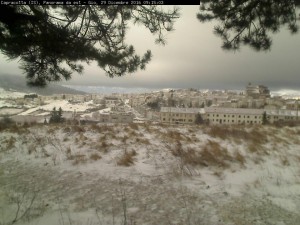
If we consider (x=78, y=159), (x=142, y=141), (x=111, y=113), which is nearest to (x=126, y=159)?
(x=78, y=159)

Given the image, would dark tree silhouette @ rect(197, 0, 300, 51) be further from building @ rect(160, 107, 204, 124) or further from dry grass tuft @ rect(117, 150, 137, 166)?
building @ rect(160, 107, 204, 124)

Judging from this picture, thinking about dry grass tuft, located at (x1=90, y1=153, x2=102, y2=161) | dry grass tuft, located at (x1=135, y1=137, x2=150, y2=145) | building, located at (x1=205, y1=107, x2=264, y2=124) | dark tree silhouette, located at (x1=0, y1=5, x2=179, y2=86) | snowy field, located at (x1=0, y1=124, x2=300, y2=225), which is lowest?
building, located at (x1=205, y1=107, x2=264, y2=124)

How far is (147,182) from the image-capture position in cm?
412

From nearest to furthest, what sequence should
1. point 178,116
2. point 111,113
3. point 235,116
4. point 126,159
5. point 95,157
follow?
point 126,159
point 95,157
point 111,113
point 178,116
point 235,116

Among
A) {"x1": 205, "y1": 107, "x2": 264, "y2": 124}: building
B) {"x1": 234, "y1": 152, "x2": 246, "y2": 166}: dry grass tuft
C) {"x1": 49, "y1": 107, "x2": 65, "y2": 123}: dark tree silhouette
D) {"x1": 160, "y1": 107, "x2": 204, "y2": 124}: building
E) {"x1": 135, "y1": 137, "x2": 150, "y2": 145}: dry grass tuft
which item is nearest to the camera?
{"x1": 234, "y1": 152, "x2": 246, "y2": 166}: dry grass tuft

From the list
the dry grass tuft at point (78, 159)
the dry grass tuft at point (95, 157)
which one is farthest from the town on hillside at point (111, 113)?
the dry grass tuft at point (95, 157)

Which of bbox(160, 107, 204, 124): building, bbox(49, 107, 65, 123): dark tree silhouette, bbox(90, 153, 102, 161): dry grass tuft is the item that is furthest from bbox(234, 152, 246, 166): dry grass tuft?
bbox(160, 107, 204, 124): building

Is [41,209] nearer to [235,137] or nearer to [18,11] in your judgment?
[18,11]

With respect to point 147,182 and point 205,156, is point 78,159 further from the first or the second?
point 205,156

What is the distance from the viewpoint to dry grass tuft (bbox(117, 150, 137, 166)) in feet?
16.3

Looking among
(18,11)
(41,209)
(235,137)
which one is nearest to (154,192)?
(41,209)

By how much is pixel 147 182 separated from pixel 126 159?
44.6 inches

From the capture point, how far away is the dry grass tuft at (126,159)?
4.98 m

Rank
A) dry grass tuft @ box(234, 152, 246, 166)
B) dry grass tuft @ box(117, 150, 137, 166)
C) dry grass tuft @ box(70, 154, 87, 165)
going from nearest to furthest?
dry grass tuft @ box(117, 150, 137, 166), dry grass tuft @ box(70, 154, 87, 165), dry grass tuft @ box(234, 152, 246, 166)
